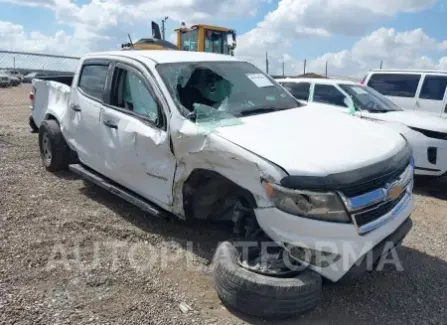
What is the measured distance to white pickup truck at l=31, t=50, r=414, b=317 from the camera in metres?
2.89

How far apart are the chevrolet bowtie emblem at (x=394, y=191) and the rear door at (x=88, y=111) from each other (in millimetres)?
2970

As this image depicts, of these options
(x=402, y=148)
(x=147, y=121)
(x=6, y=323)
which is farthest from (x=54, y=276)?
(x=402, y=148)

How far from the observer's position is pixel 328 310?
3215mm

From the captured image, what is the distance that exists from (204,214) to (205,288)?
2.16 ft

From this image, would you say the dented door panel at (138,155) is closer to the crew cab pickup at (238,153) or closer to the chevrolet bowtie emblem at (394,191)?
the crew cab pickup at (238,153)

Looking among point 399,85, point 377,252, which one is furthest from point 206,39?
point 377,252

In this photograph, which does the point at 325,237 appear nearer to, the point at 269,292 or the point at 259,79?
the point at 269,292

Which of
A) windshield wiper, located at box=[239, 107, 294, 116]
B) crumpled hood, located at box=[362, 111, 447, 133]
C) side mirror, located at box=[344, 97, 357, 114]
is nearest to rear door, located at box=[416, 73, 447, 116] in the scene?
crumpled hood, located at box=[362, 111, 447, 133]

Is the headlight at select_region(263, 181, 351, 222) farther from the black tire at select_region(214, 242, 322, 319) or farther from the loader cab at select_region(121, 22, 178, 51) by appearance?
the loader cab at select_region(121, 22, 178, 51)

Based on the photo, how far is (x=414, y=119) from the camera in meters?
6.74

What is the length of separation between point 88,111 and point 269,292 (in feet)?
10.2

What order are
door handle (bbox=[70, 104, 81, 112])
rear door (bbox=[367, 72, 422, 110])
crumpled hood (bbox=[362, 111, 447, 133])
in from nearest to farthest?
door handle (bbox=[70, 104, 81, 112])
crumpled hood (bbox=[362, 111, 447, 133])
rear door (bbox=[367, 72, 422, 110])

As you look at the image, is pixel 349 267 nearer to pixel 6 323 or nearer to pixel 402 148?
pixel 402 148

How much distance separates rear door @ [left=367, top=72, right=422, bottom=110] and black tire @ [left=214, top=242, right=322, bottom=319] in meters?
8.34
